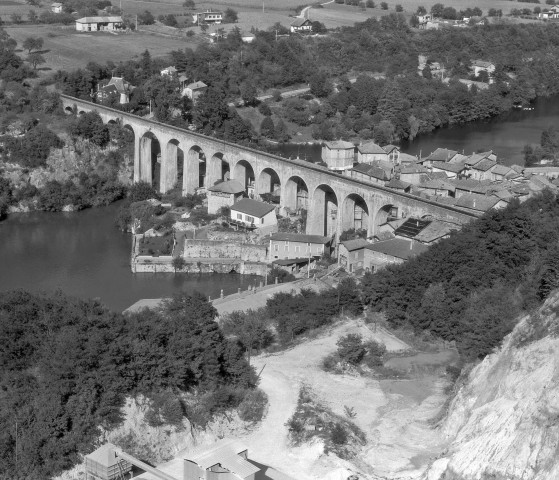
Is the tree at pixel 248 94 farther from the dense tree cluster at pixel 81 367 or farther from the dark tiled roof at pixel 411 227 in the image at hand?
the dense tree cluster at pixel 81 367

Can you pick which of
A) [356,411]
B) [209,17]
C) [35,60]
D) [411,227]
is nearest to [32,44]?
[35,60]

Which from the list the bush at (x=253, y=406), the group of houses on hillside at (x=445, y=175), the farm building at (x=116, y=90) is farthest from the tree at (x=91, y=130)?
the bush at (x=253, y=406)

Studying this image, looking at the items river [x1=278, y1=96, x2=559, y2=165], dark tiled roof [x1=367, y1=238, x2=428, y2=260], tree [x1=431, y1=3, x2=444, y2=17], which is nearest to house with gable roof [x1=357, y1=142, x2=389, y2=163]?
river [x1=278, y1=96, x2=559, y2=165]

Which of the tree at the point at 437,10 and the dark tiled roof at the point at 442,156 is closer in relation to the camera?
the dark tiled roof at the point at 442,156

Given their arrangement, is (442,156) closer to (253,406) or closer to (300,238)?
(300,238)

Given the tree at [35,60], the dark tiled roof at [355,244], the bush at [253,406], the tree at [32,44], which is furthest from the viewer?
the tree at [32,44]
